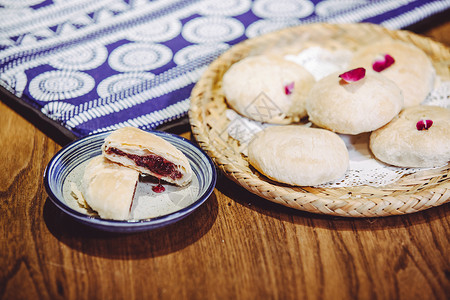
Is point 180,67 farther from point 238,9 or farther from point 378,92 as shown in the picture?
point 378,92

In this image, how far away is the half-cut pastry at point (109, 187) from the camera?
3.43ft

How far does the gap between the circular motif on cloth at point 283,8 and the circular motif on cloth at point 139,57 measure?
551mm

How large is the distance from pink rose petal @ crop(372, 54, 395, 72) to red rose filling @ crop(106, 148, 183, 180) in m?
0.82

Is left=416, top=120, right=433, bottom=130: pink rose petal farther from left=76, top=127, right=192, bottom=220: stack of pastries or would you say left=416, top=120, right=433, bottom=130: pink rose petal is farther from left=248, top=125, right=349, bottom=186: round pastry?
left=76, top=127, right=192, bottom=220: stack of pastries

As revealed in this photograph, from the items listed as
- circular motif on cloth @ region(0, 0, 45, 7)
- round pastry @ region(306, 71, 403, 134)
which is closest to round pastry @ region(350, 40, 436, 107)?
round pastry @ region(306, 71, 403, 134)

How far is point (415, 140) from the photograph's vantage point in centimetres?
126

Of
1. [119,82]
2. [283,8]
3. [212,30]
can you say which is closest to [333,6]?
[283,8]

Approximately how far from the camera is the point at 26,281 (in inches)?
39.9

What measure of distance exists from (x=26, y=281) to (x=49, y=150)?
53 centimetres

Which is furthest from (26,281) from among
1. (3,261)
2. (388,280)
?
(388,280)

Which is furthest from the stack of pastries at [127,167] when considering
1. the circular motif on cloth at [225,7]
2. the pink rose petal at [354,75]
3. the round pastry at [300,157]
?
the circular motif on cloth at [225,7]

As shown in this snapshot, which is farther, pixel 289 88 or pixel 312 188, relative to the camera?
pixel 289 88

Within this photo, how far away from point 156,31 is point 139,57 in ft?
0.69

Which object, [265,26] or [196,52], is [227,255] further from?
[265,26]
